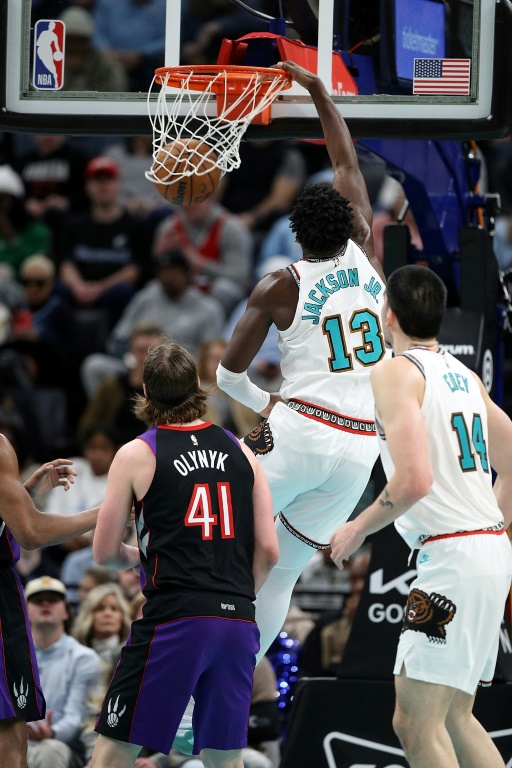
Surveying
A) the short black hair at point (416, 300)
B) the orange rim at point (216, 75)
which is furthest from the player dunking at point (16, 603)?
the orange rim at point (216, 75)

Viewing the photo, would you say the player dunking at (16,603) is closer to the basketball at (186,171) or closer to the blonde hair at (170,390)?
the blonde hair at (170,390)

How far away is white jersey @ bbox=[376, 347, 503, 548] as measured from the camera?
5062mm

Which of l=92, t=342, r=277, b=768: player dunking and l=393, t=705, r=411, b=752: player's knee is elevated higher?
l=92, t=342, r=277, b=768: player dunking

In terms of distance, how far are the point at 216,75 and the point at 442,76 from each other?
1.14 meters

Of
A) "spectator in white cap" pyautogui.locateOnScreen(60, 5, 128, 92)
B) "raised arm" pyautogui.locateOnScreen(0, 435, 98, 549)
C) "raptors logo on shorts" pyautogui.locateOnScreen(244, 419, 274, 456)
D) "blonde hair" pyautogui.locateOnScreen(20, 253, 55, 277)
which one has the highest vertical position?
"spectator in white cap" pyautogui.locateOnScreen(60, 5, 128, 92)

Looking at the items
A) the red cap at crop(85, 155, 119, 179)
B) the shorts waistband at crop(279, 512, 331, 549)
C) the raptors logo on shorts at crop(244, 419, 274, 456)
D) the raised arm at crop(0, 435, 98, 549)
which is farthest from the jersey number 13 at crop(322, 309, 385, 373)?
the red cap at crop(85, 155, 119, 179)

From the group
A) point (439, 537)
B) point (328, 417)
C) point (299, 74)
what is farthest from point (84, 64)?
point (439, 537)

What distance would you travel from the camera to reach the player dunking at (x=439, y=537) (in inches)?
197

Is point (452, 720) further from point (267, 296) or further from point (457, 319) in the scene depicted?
point (457, 319)

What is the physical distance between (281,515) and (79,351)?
22.8 feet

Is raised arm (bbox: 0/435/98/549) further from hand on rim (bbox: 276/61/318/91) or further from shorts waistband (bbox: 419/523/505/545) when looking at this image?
hand on rim (bbox: 276/61/318/91)

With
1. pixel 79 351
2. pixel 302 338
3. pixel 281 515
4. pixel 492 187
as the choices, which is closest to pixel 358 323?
pixel 302 338

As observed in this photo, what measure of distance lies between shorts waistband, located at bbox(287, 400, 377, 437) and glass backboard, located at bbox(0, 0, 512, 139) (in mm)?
1469

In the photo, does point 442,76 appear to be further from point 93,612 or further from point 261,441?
point 93,612
